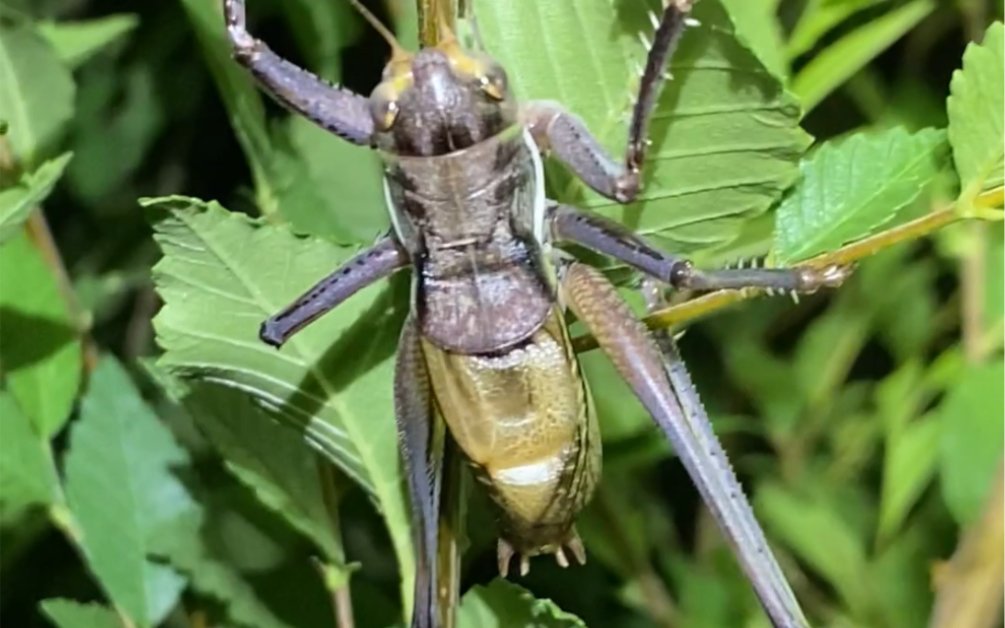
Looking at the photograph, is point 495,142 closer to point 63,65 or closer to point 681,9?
point 681,9

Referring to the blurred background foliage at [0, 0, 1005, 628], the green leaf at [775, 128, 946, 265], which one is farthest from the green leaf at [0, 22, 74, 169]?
the green leaf at [775, 128, 946, 265]

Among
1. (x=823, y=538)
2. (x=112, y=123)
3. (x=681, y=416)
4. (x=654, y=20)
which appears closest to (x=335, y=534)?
(x=681, y=416)

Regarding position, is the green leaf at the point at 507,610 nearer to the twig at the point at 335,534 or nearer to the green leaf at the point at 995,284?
the twig at the point at 335,534

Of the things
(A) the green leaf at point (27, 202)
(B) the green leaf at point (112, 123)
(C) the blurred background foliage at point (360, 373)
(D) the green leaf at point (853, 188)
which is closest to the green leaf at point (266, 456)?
(C) the blurred background foliage at point (360, 373)

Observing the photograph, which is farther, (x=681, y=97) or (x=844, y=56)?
(x=844, y=56)

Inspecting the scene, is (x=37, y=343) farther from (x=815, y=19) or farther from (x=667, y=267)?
(x=815, y=19)
